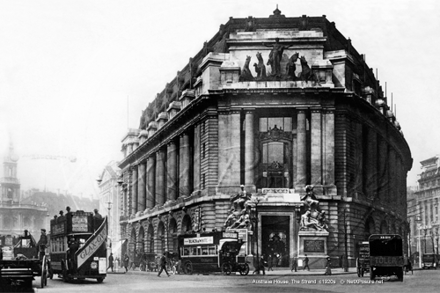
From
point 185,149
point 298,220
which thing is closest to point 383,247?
point 298,220

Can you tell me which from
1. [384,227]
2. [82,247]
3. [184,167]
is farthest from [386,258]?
[184,167]

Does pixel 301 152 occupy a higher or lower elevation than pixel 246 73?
lower

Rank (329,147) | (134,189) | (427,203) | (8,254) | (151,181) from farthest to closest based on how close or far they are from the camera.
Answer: (134,189) → (151,181) → (427,203) → (329,147) → (8,254)

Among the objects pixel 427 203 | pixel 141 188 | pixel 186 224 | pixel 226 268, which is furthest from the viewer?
pixel 141 188

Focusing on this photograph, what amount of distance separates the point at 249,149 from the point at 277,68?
633 cm

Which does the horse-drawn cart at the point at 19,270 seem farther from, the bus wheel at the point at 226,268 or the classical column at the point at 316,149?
the classical column at the point at 316,149

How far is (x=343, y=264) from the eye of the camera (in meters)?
54.0

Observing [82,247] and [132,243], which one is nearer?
[82,247]

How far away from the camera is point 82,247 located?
115 feet

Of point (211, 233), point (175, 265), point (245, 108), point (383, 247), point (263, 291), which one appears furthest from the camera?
point (245, 108)

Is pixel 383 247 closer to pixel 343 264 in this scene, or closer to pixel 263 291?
pixel 263 291

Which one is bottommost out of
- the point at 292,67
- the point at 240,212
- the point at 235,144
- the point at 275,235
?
the point at 275,235

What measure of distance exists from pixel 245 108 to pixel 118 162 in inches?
756

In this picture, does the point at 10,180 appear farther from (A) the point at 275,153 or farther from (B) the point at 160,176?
(B) the point at 160,176
